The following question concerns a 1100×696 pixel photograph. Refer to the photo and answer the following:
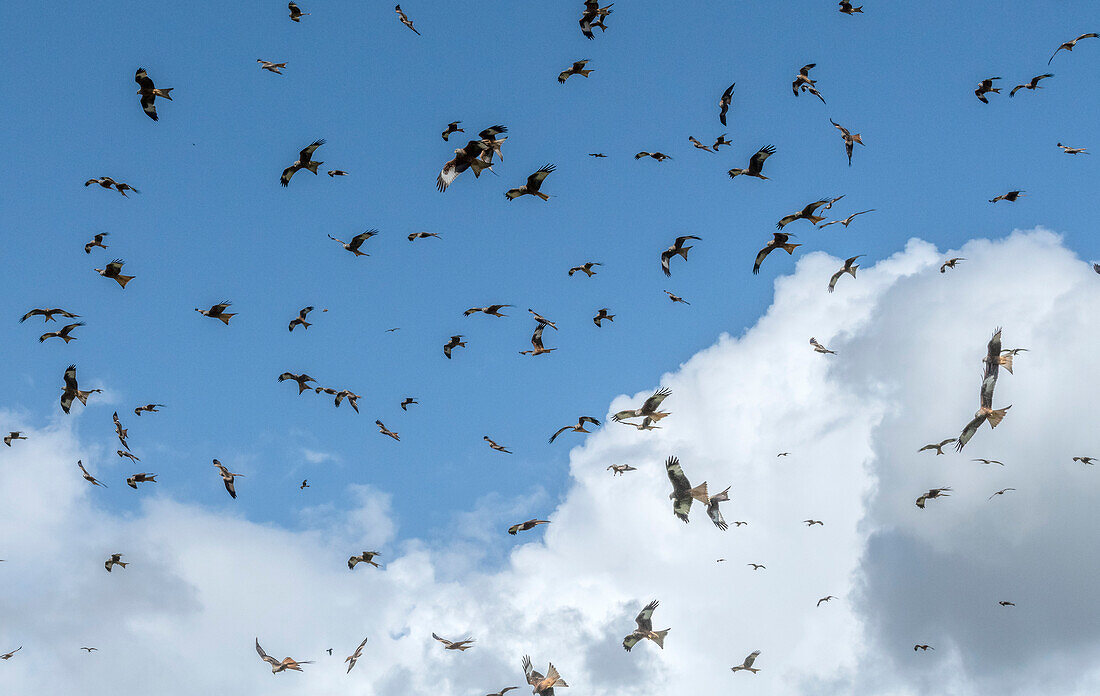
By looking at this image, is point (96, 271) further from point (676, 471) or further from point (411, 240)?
point (676, 471)

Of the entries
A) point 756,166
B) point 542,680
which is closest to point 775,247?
point 756,166

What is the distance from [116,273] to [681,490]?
86.0 ft

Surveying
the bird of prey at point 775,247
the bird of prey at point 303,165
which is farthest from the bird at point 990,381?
the bird of prey at point 303,165

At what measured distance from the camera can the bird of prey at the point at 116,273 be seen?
4334cm

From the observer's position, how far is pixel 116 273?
144 feet

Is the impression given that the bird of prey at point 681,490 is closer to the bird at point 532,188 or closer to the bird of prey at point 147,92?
the bird at point 532,188

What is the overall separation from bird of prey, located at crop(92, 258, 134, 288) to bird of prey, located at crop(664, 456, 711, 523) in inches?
980

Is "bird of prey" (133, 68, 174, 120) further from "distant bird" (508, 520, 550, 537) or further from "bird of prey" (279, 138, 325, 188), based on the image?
"distant bird" (508, 520, 550, 537)

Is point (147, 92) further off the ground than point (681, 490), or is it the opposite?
point (147, 92)

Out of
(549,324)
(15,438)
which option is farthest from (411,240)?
(15,438)

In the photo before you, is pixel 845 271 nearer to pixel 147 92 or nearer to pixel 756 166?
pixel 756 166

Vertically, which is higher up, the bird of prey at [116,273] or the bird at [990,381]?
the bird of prey at [116,273]

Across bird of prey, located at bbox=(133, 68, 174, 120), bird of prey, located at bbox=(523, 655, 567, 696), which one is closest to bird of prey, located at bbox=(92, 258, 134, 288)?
bird of prey, located at bbox=(133, 68, 174, 120)

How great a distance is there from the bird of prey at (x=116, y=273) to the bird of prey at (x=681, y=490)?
2488 cm
